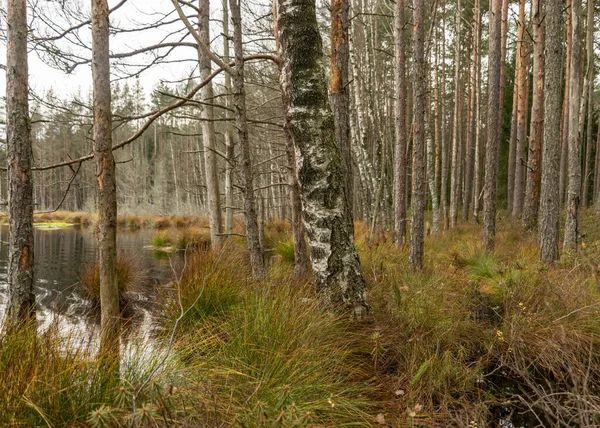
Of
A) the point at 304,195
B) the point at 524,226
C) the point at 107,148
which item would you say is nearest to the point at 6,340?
the point at 107,148

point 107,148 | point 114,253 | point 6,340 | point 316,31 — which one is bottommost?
point 6,340

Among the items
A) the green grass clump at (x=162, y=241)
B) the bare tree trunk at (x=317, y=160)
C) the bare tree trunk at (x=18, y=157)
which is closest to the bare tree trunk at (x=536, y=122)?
the bare tree trunk at (x=317, y=160)

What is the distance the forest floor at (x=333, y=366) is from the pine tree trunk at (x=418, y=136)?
1.39 m

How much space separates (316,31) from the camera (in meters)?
3.38

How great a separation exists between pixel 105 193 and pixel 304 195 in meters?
1.85

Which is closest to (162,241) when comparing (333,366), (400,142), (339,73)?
(400,142)

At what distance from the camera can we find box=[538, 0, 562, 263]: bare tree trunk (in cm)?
611

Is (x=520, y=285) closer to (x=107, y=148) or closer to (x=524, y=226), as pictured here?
(x=107, y=148)

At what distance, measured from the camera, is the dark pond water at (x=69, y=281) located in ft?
18.1

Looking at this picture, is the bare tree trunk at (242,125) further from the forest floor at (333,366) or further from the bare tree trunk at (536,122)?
the bare tree trunk at (536,122)

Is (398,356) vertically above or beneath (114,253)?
beneath

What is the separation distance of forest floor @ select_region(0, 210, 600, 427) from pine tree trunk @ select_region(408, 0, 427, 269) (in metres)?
1.39

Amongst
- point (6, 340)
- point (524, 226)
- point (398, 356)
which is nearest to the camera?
point (6, 340)

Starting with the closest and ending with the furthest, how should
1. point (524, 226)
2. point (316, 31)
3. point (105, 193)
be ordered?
point (316, 31), point (105, 193), point (524, 226)
